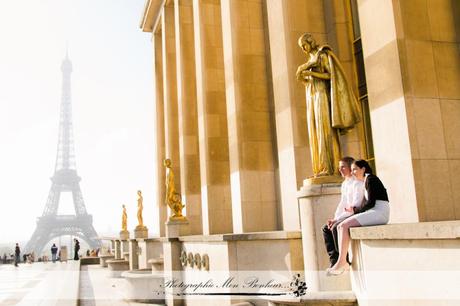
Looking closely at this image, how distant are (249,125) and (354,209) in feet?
30.5

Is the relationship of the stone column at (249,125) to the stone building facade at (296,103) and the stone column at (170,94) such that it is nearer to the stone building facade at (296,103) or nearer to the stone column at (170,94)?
the stone building facade at (296,103)

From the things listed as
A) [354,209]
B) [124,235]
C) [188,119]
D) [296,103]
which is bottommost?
[124,235]

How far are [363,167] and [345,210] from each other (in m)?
0.76

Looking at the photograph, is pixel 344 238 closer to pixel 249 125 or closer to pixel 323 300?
pixel 323 300

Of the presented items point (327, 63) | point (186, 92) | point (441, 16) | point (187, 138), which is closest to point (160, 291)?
point (187, 138)

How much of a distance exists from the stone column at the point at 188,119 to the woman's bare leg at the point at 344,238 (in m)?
16.5

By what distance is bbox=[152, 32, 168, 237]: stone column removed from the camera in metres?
30.5

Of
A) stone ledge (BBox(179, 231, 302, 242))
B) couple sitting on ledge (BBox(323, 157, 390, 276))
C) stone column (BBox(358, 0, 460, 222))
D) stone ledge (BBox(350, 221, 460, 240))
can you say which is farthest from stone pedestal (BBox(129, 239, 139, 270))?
stone ledge (BBox(350, 221, 460, 240))

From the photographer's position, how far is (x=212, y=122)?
19797 millimetres

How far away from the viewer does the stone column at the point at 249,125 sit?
1595 cm

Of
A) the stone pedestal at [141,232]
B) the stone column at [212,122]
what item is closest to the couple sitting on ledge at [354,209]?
the stone column at [212,122]

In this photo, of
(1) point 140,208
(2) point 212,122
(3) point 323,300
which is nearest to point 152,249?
(1) point 140,208

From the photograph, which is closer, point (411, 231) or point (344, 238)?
point (411, 231)

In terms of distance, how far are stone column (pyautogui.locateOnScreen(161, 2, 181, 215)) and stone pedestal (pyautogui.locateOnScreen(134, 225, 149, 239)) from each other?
534 centimetres
